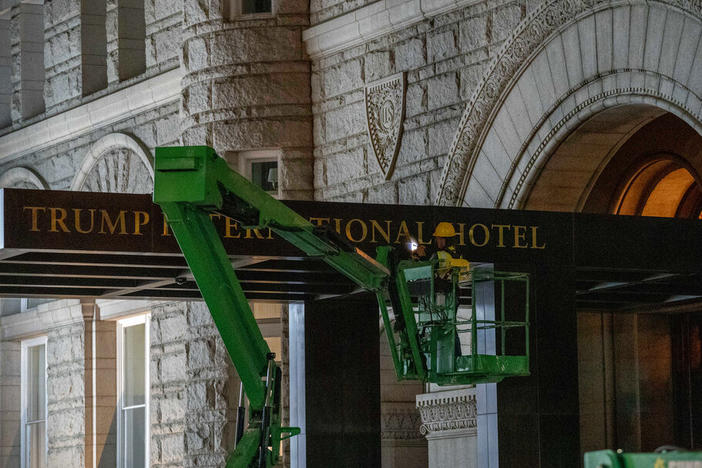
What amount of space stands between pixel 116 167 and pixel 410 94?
8617 mm

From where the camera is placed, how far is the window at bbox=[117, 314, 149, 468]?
28.9m

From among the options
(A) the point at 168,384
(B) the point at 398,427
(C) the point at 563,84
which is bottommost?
(B) the point at 398,427

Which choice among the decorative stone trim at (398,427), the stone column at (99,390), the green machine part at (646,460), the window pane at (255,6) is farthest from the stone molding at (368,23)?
the green machine part at (646,460)

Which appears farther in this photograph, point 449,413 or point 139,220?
point 449,413

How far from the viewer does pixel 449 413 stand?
21.6 meters

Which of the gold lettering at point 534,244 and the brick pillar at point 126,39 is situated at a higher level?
the brick pillar at point 126,39

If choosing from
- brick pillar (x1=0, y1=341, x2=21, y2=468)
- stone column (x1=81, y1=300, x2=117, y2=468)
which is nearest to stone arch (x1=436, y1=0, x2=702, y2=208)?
stone column (x1=81, y1=300, x2=117, y2=468)

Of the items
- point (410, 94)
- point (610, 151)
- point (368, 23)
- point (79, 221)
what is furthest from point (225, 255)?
point (368, 23)

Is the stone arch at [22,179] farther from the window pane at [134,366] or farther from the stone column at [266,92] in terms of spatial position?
the stone column at [266,92]

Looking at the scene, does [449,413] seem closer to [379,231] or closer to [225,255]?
[379,231]

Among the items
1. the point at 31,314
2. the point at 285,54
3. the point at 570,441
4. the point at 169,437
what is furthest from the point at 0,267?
the point at 31,314

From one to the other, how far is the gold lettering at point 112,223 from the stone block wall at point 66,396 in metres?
14.4

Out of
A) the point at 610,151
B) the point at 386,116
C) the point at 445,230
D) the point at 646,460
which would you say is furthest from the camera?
the point at 386,116

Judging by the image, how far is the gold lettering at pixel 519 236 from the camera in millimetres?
16609
